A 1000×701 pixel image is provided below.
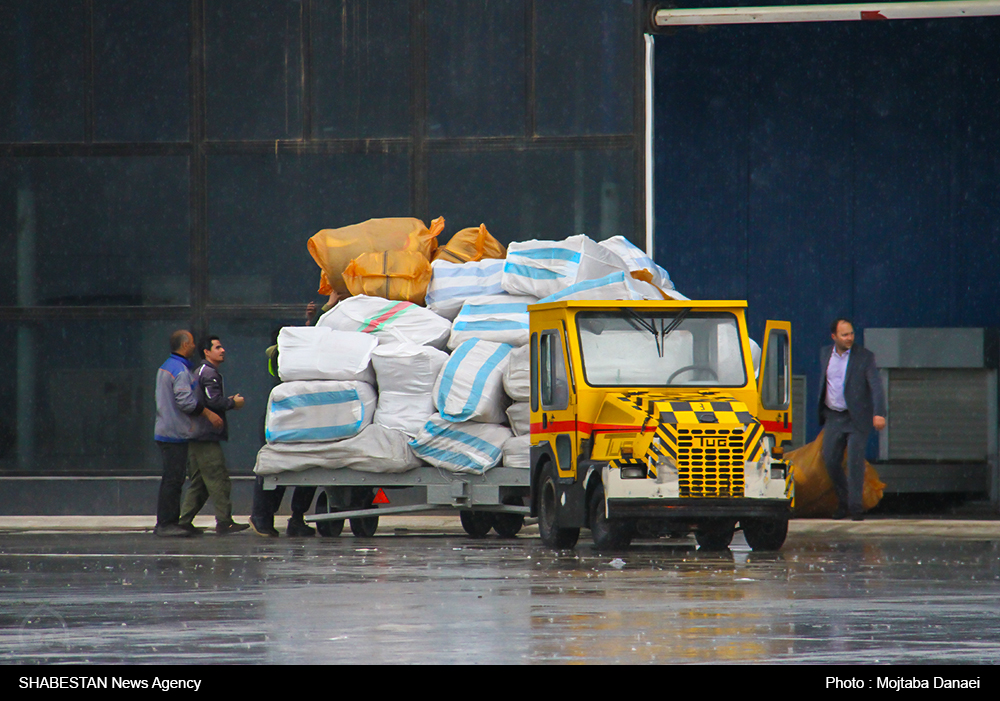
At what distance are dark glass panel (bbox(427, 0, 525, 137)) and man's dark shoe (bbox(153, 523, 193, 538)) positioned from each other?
6359mm

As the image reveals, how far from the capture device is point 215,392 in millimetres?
16594

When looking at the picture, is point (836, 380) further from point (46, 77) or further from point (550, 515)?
point (46, 77)

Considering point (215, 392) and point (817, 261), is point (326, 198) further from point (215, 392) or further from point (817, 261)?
point (817, 261)

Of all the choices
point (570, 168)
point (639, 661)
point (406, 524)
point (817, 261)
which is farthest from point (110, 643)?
point (817, 261)

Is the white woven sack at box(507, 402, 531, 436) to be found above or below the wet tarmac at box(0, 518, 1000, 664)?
above

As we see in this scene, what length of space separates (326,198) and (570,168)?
2.97 meters

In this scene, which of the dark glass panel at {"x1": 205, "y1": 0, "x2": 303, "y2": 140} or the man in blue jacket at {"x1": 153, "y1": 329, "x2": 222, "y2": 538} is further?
the dark glass panel at {"x1": 205, "y1": 0, "x2": 303, "y2": 140}

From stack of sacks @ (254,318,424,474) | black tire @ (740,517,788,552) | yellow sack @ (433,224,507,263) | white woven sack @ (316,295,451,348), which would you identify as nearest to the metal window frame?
yellow sack @ (433,224,507,263)

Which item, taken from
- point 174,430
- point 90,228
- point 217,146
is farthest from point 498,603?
point 90,228

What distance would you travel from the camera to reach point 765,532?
44.3 ft

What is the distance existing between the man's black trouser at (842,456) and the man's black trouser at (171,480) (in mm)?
6384

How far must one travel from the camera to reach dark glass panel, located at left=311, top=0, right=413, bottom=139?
67.8 ft

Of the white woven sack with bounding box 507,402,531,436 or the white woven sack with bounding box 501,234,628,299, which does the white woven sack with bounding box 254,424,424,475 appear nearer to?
the white woven sack with bounding box 507,402,531,436

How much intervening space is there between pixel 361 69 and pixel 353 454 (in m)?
6.96
